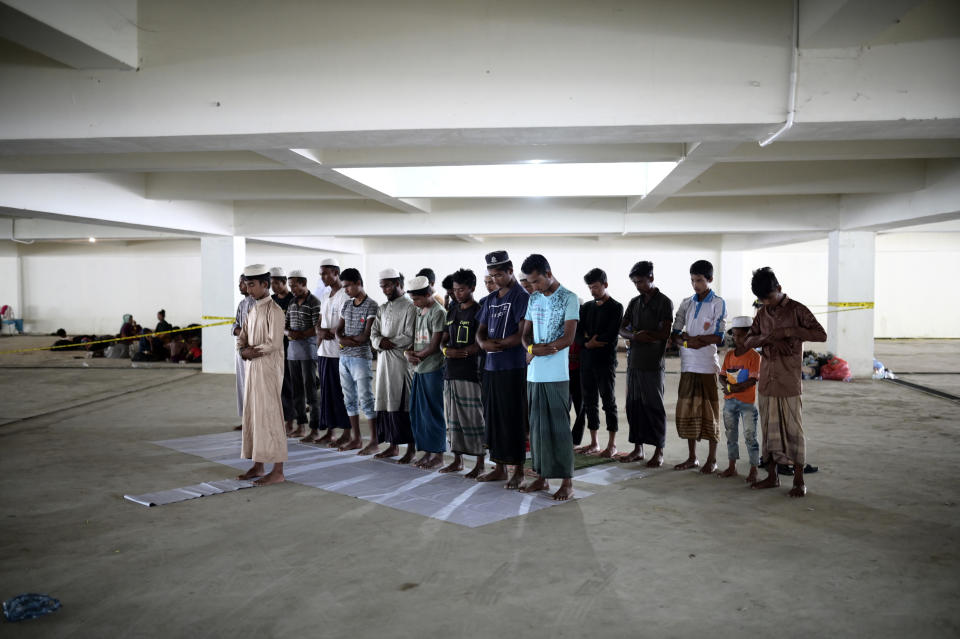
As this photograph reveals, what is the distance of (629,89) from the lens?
194 inches

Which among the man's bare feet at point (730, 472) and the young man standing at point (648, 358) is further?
the young man standing at point (648, 358)

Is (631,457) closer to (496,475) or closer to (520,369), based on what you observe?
(496,475)

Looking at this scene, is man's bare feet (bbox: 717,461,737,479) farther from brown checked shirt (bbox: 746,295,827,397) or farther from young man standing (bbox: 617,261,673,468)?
brown checked shirt (bbox: 746,295,827,397)

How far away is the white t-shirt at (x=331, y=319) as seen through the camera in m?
6.86

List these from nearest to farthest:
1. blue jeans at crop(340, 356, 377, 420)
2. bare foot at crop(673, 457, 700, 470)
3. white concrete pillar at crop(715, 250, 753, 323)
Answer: bare foot at crop(673, 457, 700, 470) < blue jeans at crop(340, 356, 377, 420) < white concrete pillar at crop(715, 250, 753, 323)

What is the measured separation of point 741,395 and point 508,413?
2001mm

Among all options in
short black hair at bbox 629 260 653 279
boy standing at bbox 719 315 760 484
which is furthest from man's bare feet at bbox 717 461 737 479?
short black hair at bbox 629 260 653 279

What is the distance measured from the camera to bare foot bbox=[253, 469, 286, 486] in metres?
5.53

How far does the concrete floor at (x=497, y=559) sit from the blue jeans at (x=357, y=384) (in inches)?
51.8

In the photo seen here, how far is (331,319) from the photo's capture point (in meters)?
6.94

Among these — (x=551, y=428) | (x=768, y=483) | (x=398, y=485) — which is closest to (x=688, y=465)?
(x=768, y=483)

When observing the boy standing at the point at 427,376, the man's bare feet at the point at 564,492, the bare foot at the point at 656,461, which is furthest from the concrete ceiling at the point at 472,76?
the bare foot at the point at 656,461

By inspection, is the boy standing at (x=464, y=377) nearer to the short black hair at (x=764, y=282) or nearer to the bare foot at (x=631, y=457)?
the bare foot at (x=631, y=457)

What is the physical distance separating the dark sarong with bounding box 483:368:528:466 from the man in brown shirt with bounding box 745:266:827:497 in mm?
1896
